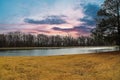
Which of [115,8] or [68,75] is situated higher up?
[115,8]

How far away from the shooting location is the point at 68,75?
13500 mm

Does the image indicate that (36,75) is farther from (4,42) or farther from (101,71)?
(4,42)

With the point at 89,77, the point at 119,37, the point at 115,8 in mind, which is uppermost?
the point at 115,8

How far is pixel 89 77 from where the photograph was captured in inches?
509

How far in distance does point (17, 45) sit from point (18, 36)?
11.4m

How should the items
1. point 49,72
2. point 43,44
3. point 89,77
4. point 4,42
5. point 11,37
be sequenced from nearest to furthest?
point 89,77
point 49,72
point 4,42
point 11,37
point 43,44

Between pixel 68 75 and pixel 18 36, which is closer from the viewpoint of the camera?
pixel 68 75

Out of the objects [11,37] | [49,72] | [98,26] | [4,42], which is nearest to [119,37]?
[98,26]

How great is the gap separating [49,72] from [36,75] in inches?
49.0

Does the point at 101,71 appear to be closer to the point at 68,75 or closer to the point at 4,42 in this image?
the point at 68,75

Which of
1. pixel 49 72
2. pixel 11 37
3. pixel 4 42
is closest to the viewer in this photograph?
pixel 49 72

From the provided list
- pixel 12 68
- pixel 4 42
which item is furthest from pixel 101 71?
pixel 4 42

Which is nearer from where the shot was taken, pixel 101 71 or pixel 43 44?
pixel 101 71

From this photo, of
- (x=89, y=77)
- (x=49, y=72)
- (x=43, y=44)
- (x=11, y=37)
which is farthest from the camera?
(x=43, y=44)
